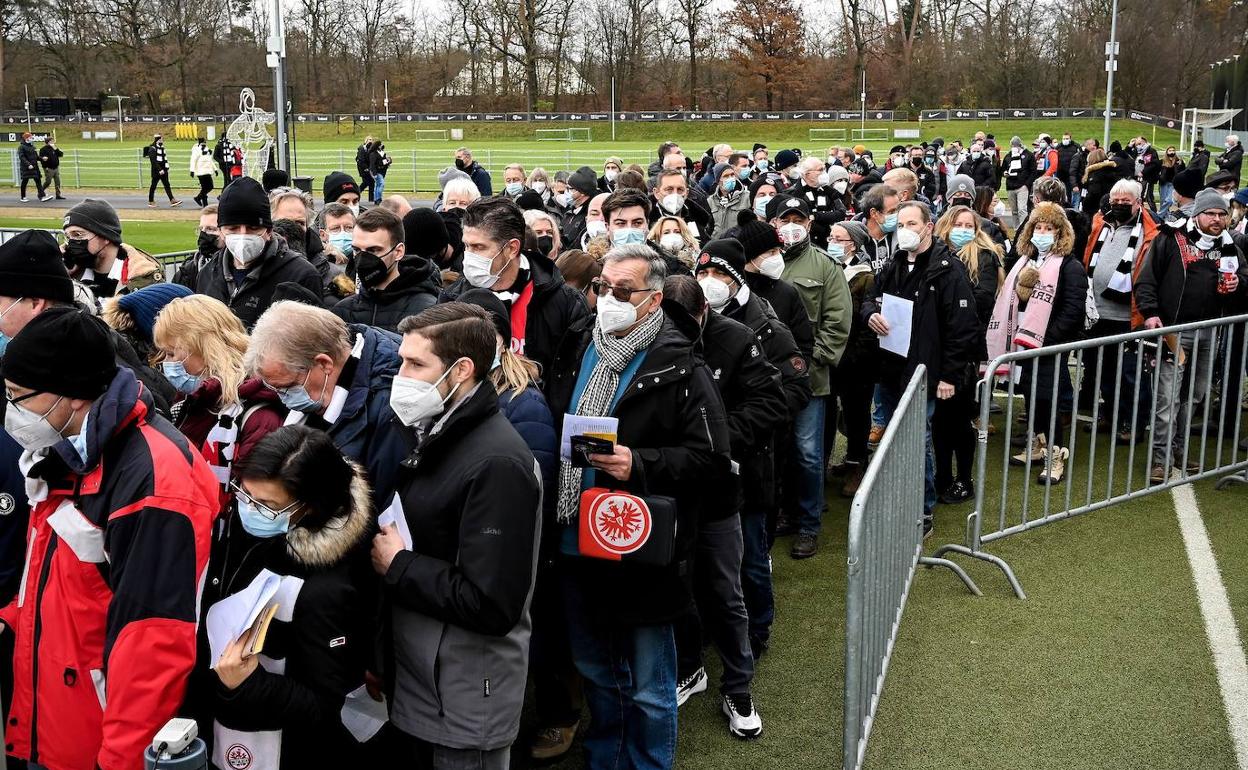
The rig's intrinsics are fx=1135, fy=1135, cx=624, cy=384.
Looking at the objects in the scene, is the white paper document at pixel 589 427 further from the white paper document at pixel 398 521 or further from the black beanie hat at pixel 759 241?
the black beanie hat at pixel 759 241

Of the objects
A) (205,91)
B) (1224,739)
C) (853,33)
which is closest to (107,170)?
(205,91)

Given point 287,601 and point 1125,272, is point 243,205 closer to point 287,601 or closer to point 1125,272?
point 287,601

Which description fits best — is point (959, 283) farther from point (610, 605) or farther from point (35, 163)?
point (35, 163)

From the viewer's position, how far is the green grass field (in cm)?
→ 4016

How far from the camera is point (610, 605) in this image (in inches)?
159

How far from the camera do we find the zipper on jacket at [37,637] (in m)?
3.14

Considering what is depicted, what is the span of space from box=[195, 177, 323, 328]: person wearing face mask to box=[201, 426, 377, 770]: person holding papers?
11.2ft

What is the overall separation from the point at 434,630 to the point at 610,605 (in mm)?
905

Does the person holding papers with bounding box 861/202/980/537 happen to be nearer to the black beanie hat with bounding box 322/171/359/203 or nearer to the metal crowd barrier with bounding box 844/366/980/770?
the metal crowd barrier with bounding box 844/366/980/770

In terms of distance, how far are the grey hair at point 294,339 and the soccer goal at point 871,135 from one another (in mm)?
55872

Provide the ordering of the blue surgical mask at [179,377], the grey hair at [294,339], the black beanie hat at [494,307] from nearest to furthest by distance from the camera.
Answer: the grey hair at [294,339] → the black beanie hat at [494,307] → the blue surgical mask at [179,377]

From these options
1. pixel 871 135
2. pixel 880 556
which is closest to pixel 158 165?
pixel 880 556

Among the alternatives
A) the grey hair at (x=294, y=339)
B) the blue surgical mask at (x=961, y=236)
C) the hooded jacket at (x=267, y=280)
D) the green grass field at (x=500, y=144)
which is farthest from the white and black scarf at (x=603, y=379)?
the green grass field at (x=500, y=144)

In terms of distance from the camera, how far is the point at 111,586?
121 inches
